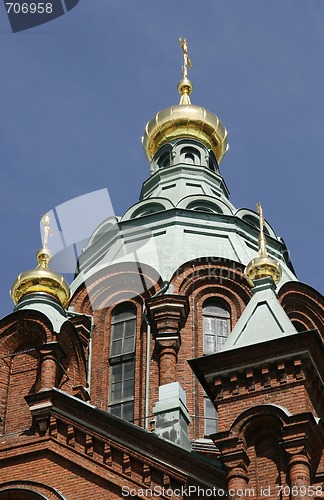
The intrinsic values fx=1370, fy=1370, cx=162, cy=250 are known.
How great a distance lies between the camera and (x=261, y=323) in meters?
19.3

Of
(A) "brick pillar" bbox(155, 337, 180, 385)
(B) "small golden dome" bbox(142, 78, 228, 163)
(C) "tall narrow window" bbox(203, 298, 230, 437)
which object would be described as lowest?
(A) "brick pillar" bbox(155, 337, 180, 385)

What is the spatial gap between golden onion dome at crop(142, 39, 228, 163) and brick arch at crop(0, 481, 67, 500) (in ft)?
55.5

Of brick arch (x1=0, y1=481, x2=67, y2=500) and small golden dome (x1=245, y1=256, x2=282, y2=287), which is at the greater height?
small golden dome (x1=245, y1=256, x2=282, y2=287)

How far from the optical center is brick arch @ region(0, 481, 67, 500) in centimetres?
1795

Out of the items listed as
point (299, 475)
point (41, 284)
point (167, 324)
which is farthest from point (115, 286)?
point (299, 475)

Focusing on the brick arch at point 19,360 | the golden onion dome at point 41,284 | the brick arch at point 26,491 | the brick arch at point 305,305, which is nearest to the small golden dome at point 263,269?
the golden onion dome at point 41,284

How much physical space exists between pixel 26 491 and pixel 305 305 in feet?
35.3

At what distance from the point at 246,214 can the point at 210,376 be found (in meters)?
12.2

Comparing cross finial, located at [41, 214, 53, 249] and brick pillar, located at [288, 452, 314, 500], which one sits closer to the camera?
brick pillar, located at [288, 452, 314, 500]

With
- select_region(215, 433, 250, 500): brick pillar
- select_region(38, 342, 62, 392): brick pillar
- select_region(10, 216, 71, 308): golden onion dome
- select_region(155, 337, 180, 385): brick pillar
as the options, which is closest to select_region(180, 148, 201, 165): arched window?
select_region(155, 337, 180, 385): brick pillar

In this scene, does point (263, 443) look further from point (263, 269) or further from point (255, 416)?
point (263, 269)

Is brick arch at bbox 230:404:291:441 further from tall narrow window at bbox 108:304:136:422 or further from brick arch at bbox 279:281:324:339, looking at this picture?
brick arch at bbox 279:281:324:339

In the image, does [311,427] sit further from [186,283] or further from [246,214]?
[246,214]

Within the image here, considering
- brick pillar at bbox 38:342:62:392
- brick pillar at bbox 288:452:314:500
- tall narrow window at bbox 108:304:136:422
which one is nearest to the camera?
brick pillar at bbox 288:452:314:500
